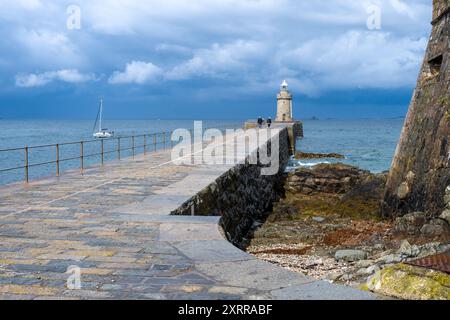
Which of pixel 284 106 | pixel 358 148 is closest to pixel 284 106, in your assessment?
pixel 284 106

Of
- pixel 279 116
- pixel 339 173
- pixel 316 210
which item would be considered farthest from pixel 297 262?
pixel 279 116

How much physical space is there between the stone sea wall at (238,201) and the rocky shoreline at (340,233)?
39cm

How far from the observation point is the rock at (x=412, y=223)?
943 centimetres

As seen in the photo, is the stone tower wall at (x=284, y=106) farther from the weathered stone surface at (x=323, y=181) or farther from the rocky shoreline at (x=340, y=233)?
the rocky shoreline at (x=340, y=233)

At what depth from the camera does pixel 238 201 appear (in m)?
11.8

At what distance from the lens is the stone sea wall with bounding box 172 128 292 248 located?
856cm

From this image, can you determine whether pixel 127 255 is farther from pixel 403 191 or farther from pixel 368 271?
pixel 403 191

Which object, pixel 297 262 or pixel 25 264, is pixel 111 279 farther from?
pixel 297 262

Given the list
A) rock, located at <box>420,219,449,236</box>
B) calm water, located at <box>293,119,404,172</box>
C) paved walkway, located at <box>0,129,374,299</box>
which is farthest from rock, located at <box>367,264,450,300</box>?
calm water, located at <box>293,119,404,172</box>

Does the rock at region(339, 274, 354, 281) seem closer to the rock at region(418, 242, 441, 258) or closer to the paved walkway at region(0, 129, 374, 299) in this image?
the rock at region(418, 242, 441, 258)

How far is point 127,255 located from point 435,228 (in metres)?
5.77

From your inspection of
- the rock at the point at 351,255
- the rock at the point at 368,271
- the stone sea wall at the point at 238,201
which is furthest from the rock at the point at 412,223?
the rock at the point at 368,271

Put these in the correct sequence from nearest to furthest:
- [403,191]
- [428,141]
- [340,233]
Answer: [340,233] → [428,141] → [403,191]
